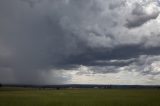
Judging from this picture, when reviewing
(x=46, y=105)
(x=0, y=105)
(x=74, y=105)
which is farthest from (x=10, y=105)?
(x=74, y=105)

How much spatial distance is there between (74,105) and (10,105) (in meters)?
10.8

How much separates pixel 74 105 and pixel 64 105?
1.75 meters

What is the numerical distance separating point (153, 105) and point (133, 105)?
370 cm

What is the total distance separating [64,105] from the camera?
51.0 meters

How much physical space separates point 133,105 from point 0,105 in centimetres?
2280

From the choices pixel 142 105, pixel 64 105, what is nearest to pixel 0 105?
pixel 64 105

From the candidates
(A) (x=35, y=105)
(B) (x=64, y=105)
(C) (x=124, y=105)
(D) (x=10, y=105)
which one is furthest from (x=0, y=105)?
(C) (x=124, y=105)

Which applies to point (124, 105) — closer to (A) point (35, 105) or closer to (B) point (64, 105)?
(B) point (64, 105)

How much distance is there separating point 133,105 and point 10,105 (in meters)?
21.2

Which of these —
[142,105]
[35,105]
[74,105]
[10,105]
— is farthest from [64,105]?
[142,105]

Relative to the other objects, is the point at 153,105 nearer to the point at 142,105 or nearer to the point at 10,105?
the point at 142,105

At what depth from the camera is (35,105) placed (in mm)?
51656

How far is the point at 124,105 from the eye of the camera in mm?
51219

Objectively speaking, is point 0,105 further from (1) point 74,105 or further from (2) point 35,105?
(1) point 74,105
